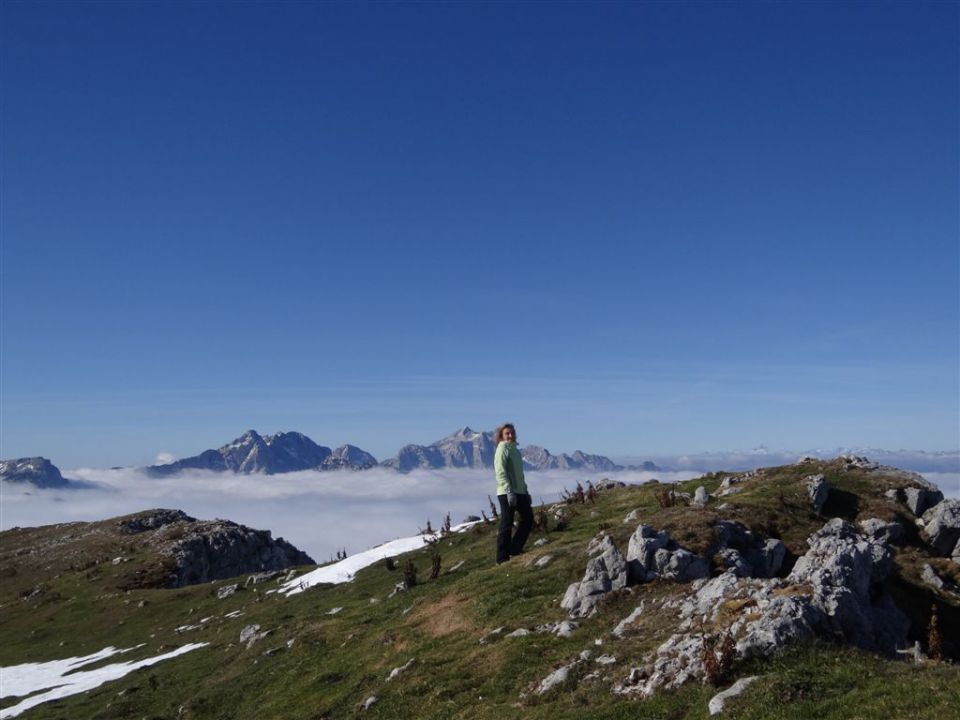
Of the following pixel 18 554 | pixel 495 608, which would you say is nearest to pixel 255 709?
pixel 495 608

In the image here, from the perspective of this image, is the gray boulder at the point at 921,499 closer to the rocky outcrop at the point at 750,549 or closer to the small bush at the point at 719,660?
the rocky outcrop at the point at 750,549

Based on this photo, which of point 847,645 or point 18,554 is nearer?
point 847,645

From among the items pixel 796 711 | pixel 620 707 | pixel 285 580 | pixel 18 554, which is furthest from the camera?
pixel 18 554

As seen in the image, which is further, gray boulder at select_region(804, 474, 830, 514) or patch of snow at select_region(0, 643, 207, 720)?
patch of snow at select_region(0, 643, 207, 720)

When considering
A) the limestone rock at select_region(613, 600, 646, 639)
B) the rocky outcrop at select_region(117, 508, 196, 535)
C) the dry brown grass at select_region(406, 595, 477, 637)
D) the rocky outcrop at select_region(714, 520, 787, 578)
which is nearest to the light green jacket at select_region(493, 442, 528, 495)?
the dry brown grass at select_region(406, 595, 477, 637)

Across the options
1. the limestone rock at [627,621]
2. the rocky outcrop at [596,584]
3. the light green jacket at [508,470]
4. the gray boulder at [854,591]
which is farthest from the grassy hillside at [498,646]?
the light green jacket at [508,470]

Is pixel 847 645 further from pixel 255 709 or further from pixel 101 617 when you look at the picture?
pixel 101 617

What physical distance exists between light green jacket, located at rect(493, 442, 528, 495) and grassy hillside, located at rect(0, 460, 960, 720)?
3.59 meters

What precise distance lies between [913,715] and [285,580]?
193 feet

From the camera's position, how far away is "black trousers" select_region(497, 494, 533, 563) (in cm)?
3033

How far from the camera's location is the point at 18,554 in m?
113

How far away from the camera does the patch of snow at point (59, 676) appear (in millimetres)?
41031

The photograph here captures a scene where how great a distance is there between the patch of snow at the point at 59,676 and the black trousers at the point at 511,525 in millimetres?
24072

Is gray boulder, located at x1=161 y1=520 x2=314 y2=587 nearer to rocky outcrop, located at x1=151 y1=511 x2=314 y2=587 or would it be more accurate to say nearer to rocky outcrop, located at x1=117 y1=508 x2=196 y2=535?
rocky outcrop, located at x1=151 y1=511 x2=314 y2=587
